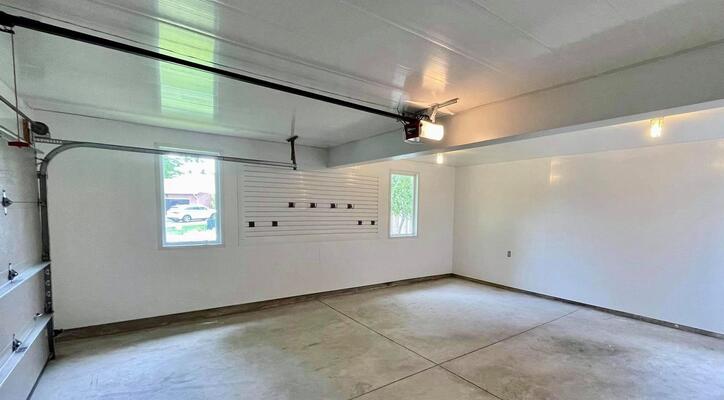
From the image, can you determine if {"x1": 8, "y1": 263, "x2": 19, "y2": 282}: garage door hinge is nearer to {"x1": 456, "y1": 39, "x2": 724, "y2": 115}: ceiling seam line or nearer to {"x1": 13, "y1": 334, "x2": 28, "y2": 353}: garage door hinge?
{"x1": 13, "y1": 334, "x2": 28, "y2": 353}: garage door hinge

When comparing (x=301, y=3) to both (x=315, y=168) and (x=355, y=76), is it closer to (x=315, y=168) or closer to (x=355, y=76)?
(x=355, y=76)

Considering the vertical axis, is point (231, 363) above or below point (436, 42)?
below

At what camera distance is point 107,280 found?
138 inches

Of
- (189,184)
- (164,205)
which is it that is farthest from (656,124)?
(164,205)

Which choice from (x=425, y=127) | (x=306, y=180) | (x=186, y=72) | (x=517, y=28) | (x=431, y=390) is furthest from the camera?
(x=306, y=180)

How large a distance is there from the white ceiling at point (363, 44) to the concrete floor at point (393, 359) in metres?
2.51

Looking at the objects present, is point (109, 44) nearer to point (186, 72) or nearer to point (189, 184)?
point (186, 72)

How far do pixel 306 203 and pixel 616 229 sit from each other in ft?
16.2

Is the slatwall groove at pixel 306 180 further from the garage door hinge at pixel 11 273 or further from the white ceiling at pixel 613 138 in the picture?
the garage door hinge at pixel 11 273

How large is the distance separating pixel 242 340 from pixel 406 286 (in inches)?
136

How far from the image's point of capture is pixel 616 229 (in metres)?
4.62

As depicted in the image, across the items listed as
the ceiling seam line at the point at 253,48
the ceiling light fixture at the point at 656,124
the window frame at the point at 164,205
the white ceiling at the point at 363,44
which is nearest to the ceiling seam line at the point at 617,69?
the white ceiling at the point at 363,44

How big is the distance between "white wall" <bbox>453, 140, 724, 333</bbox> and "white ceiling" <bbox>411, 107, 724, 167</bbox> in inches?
12.8

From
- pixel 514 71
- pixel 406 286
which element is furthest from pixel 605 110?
pixel 406 286
